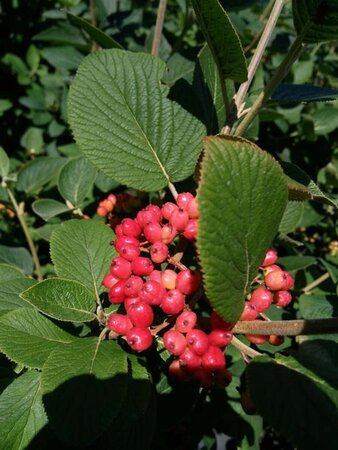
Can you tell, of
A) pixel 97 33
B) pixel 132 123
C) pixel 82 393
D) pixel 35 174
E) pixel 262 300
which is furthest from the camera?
pixel 35 174

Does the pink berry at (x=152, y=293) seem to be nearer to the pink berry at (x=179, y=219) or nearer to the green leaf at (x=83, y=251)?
the pink berry at (x=179, y=219)

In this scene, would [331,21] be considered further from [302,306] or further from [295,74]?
[295,74]

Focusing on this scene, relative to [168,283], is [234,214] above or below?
above

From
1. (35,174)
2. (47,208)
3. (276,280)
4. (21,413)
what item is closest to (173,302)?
(276,280)

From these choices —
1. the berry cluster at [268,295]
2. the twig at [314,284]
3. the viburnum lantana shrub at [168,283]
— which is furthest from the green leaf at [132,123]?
the twig at [314,284]

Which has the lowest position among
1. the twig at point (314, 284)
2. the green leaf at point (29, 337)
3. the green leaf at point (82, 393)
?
the twig at point (314, 284)

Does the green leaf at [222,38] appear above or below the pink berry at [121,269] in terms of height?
above

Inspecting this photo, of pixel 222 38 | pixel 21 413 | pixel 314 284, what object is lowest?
pixel 314 284

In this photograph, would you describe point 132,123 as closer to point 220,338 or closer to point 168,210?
point 168,210
